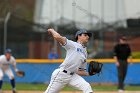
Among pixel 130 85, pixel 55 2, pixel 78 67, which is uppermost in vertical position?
pixel 55 2

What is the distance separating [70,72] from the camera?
1041cm

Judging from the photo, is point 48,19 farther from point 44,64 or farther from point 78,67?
point 78,67

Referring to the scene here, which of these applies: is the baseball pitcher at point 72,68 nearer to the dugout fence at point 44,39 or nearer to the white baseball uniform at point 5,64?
the white baseball uniform at point 5,64

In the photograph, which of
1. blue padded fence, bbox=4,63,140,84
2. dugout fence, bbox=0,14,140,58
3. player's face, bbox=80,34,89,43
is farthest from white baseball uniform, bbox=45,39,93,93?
dugout fence, bbox=0,14,140,58

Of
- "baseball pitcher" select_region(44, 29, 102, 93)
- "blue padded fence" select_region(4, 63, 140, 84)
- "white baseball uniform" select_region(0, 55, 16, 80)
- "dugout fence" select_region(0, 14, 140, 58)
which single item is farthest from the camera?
"dugout fence" select_region(0, 14, 140, 58)

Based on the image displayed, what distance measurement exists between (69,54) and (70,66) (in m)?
0.23

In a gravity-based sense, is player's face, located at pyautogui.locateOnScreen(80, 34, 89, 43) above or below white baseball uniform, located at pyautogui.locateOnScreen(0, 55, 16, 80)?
above

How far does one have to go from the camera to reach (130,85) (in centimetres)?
2183

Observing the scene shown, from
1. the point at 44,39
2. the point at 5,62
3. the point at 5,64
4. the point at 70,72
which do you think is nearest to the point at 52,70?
the point at 44,39

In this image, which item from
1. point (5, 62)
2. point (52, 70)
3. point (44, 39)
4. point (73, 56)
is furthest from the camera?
point (44, 39)

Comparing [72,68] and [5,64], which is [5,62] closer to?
[5,64]

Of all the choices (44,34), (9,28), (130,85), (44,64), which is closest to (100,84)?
(130,85)

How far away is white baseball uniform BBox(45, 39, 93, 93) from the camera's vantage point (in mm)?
10289

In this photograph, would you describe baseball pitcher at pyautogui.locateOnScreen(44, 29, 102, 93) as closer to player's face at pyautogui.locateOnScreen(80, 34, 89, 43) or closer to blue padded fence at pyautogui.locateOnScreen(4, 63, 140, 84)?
player's face at pyautogui.locateOnScreen(80, 34, 89, 43)
